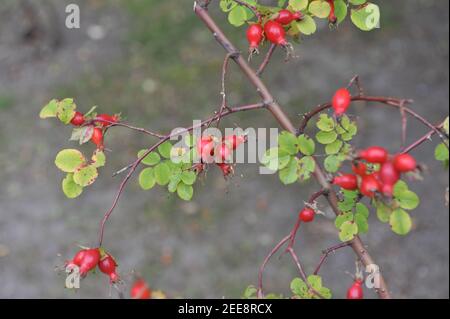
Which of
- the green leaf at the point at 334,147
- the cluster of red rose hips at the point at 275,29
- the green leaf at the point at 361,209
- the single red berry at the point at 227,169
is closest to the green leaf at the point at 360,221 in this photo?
the green leaf at the point at 361,209

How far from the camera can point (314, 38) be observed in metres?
4.32

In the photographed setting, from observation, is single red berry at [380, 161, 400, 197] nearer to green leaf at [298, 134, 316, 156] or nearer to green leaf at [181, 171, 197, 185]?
green leaf at [298, 134, 316, 156]

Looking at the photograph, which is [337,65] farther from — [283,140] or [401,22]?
[283,140]

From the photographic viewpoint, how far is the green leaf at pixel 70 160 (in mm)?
1132

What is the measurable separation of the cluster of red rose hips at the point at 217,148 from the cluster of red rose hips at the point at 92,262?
0.89 feet

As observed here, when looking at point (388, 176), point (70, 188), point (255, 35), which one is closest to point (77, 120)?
point (70, 188)

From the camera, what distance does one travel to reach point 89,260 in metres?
1.12

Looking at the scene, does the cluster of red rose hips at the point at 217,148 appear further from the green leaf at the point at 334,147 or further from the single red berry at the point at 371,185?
the single red berry at the point at 371,185

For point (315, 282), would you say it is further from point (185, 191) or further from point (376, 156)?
point (376, 156)

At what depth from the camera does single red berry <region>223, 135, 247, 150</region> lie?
110 centimetres

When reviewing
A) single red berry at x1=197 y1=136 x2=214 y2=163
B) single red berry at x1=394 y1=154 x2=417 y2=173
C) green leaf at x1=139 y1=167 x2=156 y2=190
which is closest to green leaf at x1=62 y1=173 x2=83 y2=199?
green leaf at x1=139 y1=167 x2=156 y2=190

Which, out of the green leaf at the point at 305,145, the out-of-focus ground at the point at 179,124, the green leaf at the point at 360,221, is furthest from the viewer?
the out-of-focus ground at the point at 179,124

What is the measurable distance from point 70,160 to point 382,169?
594 millimetres

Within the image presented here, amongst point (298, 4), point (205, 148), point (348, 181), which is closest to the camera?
point (348, 181)
